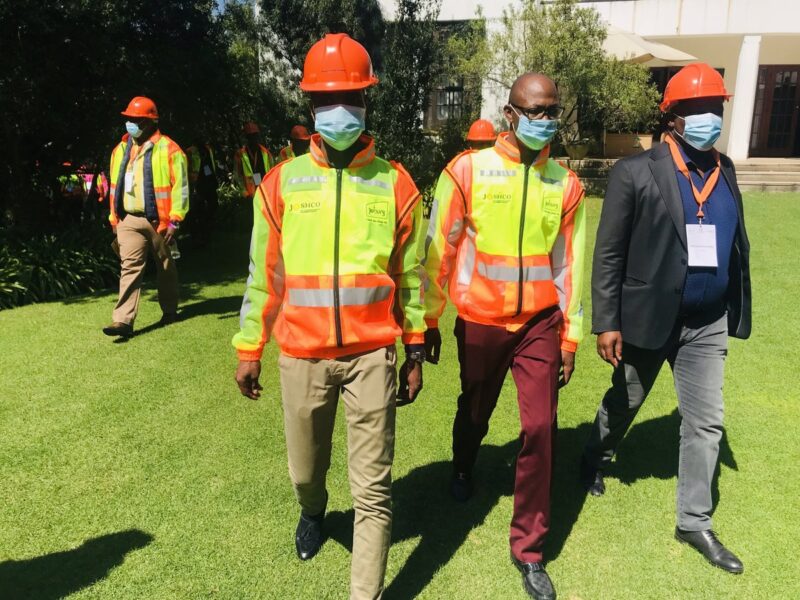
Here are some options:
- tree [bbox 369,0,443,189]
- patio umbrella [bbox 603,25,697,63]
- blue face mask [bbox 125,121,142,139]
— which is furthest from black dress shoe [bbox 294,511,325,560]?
patio umbrella [bbox 603,25,697,63]

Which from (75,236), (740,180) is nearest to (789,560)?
(75,236)

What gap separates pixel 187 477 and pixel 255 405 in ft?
3.65

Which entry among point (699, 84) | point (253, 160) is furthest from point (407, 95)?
point (699, 84)

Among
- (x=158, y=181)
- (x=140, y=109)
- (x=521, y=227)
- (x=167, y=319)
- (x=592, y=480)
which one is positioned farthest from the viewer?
(x=167, y=319)

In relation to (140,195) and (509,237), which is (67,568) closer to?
(509,237)

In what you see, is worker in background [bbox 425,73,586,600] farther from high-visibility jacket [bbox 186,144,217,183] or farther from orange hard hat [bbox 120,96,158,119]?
high-visibility jacket [bbox 186,144,217,183]

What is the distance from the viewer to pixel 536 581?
3016 millimetres

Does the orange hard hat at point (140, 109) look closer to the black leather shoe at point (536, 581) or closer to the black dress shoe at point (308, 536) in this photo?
the black dress shoe at point (308, 536)

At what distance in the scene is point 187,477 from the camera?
13.2 feet

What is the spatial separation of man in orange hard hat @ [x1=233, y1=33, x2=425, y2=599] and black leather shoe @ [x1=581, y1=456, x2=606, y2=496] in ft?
5.24

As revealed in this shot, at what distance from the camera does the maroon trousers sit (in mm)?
3080

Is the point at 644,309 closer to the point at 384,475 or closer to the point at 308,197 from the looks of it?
the point at 384,475

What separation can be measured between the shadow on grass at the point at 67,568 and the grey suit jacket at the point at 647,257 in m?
2.70

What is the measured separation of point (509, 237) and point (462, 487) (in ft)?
5.05
